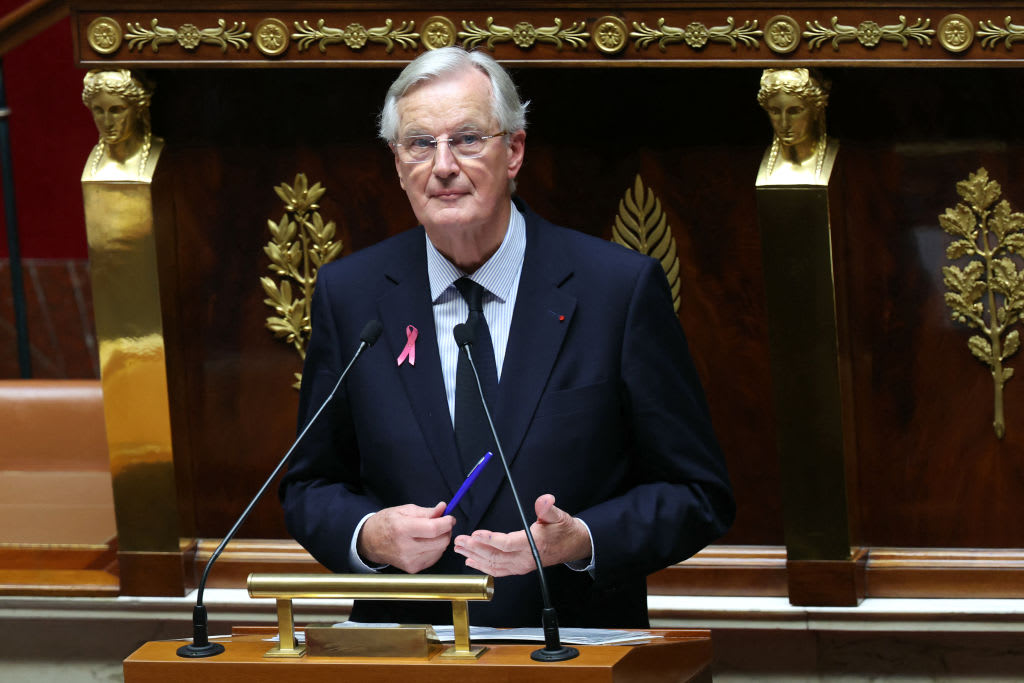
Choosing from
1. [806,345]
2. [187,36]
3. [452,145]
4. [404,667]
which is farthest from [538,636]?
[187,36]

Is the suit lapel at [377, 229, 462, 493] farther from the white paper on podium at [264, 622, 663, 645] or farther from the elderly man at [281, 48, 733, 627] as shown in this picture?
the white paper on podium at [264, 622, 663, 645]

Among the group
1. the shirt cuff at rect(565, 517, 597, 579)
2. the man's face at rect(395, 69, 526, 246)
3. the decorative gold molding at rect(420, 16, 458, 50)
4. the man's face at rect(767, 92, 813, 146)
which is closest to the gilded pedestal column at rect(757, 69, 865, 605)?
the man's face at rect(767, 92, 813, 146)

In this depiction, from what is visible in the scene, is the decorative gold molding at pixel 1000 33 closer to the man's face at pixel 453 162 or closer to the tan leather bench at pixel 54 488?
the man's face at pixel 453 162

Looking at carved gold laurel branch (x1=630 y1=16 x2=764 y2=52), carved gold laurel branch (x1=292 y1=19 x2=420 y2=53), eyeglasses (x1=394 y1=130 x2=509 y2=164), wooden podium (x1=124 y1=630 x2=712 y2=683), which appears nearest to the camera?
wooden podium (x1=124 y1=630 x2=712 y2=683)

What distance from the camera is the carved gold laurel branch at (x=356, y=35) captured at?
2953 mm

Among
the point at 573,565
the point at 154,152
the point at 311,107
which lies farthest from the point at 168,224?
the point at 573,565

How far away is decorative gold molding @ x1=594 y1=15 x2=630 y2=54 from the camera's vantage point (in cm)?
288

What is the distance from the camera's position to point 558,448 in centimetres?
213

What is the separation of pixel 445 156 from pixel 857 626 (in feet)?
4.41

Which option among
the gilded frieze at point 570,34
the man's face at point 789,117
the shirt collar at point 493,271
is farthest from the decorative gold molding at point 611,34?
the shirt collar at point 493,271

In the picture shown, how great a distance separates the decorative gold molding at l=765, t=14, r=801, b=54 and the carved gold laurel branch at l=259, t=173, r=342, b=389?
0.91 metres

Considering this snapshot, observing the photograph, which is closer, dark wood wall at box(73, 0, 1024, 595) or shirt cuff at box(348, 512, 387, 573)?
shirt cuff at box(348, 512, 387, 573)

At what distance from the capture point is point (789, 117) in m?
2.86

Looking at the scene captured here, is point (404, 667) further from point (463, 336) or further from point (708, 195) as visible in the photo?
point (708, 195)
